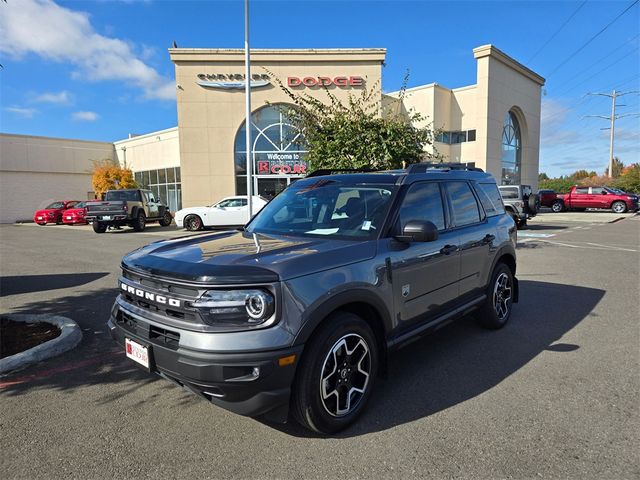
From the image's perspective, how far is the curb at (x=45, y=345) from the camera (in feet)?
12.6

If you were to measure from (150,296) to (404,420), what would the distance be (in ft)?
6.59

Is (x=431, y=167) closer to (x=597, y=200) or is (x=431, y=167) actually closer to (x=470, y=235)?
(x=470, y=235)

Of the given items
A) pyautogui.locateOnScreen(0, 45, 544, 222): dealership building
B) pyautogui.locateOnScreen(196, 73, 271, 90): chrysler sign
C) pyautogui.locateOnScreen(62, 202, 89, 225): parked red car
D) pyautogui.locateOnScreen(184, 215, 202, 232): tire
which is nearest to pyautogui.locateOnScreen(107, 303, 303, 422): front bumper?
pyautogui.locateOnScreen(0, 45, 544, 222): dealership building

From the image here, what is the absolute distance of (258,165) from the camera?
2636cm

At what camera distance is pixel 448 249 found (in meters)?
3.96

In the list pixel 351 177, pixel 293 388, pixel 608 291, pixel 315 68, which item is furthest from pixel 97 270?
pixel 315 68

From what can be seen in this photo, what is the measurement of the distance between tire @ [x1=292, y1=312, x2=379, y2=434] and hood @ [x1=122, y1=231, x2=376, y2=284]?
0.45 meters

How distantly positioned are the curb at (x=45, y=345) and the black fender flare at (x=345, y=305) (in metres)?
3.01

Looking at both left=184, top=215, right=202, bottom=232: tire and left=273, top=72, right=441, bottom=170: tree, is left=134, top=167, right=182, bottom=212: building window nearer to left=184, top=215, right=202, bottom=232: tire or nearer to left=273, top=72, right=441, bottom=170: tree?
left=184, top=215, right=202, bottom=232: tire

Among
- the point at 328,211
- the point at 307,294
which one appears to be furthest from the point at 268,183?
the point at 307,294

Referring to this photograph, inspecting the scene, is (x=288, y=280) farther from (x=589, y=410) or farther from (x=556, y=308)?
(x=556, y=308)

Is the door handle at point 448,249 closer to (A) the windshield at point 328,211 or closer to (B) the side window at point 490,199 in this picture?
(A) the windshield at point 328,211

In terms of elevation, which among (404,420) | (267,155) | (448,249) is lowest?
(404,420)

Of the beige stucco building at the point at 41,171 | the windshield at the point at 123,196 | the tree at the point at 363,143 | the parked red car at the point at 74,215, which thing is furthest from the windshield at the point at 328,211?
the beige stucco building at the point at 41,171
